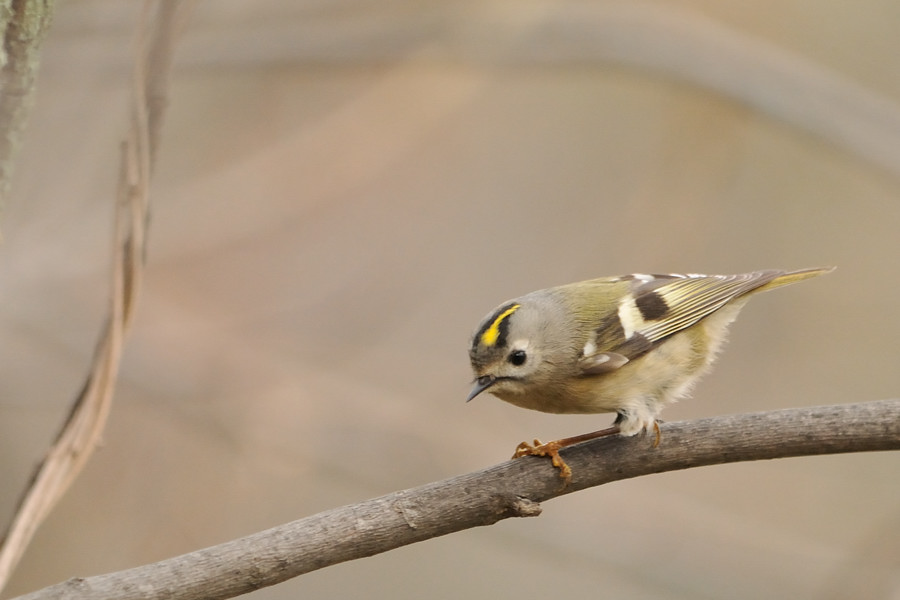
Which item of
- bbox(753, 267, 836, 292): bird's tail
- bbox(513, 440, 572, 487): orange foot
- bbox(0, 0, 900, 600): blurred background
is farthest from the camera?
bbox(0, 0, 900, 600): blurred background

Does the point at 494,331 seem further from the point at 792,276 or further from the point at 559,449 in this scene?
the point at 792,276

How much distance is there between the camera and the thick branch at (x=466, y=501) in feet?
3.68

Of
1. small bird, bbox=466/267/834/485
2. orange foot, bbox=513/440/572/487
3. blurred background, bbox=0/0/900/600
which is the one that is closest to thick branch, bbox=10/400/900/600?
orange foot, bbox=513/440/572/487

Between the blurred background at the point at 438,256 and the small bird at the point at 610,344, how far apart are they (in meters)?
0.76

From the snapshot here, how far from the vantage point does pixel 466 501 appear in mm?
1309

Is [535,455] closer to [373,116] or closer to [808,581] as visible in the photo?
[808,581]

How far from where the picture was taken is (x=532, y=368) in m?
2.00

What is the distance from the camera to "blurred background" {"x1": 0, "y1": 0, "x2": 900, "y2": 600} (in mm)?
2705

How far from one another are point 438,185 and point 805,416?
9.31ft

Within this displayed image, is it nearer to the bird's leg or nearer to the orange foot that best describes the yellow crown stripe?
the bird's leg

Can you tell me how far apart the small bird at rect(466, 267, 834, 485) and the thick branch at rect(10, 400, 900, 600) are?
12.0 inches

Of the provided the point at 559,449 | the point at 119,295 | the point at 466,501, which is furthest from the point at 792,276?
the point at 119,295

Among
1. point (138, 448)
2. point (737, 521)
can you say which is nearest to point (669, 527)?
point (737, 521)

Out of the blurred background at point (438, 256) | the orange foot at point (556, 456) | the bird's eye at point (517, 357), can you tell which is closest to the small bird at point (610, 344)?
the bird's eye at point (517, 357)
